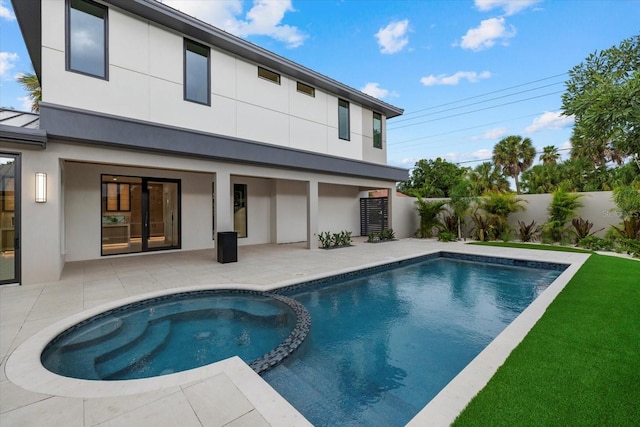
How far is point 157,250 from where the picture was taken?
1088 cm

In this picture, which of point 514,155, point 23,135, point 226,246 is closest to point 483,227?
point 226,246

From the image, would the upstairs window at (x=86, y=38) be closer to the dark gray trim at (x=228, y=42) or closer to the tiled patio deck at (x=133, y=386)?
the dark gray trim at (x=228, y=42)

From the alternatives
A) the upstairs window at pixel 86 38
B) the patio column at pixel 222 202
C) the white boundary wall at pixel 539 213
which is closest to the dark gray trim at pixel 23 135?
the upstairs window at pixel 86 38

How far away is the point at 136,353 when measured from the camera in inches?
157

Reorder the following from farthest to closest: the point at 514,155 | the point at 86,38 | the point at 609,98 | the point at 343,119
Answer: the point at 514,155
the point at 343,119
the point at 86,38
the point at 609,98

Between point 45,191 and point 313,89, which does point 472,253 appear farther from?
point 45,191

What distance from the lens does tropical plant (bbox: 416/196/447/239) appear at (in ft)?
52.3

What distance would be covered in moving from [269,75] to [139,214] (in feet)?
22.5

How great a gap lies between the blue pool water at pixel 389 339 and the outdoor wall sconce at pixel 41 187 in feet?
19.0

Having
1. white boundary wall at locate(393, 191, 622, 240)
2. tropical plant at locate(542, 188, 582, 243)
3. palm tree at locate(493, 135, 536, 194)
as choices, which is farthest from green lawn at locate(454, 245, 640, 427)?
palm tree at locate(493, 135, 536, 194)

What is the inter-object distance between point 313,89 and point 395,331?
1042cm

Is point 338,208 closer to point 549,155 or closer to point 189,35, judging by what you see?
point 189,35

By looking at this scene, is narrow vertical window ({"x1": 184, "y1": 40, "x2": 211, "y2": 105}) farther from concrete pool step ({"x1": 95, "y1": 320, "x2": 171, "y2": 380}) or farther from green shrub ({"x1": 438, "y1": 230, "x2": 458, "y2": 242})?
green shrub ({"x1": 438, "y1": 230, "x2": 458, "y2": 242})

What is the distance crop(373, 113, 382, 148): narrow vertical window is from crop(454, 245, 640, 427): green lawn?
11462 millimetres
